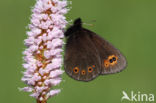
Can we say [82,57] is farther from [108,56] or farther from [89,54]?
[108,56]

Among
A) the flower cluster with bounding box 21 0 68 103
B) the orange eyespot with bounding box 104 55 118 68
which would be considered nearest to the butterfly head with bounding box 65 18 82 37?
the orange eyespot with bounding box 104 55 118 68

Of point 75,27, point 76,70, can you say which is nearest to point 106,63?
point 76,70

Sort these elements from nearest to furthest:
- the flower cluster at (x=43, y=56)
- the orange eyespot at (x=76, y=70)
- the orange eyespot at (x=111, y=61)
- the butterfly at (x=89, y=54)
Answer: the flower cluster at (x=43, y=56)
the orange eyespot at (x=76, y=70)
the butterfly at (x=89, y=54)
the orange eyespot at (x=111, y=61)

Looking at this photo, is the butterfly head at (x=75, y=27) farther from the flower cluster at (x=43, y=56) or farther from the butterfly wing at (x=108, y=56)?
the flower cluster at (x=43, y=56)

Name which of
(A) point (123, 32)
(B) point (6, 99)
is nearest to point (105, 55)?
(B) point (6, 99)

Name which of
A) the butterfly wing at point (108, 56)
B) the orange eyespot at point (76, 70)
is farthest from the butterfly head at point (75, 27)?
the orange eyespot at point (76, 70)

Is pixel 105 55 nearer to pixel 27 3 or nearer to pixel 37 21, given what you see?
pixel 37 21

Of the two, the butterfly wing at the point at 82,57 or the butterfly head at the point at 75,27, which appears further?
the butterfly head at the point at 75,27
